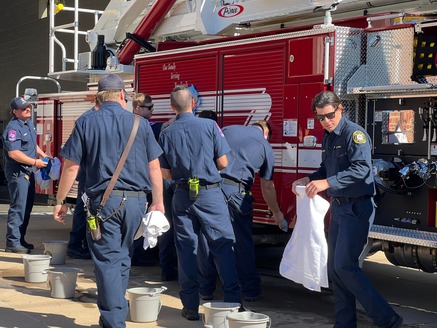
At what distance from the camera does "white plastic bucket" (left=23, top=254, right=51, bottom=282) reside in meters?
7.73

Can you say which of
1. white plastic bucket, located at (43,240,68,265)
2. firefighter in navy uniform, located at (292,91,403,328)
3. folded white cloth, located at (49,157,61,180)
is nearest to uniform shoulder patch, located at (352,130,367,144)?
firefighter in navy uniform, located at (292,91,403,328)

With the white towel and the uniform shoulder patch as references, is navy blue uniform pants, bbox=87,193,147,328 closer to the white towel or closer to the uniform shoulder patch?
the white towel

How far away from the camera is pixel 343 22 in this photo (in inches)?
297

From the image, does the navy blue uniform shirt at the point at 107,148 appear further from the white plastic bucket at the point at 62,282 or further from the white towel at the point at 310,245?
the white plastic bucket at the point at 62,282

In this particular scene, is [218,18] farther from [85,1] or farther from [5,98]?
[5,98]

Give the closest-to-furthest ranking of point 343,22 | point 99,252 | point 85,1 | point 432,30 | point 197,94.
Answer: point 99,252
point 432,30
point 343,22
point 197,94
point 85,1

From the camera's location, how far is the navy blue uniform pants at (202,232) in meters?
6.31

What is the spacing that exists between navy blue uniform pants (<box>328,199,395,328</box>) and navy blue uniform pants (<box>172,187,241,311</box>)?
95cm

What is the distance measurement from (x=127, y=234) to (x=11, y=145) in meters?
4.17

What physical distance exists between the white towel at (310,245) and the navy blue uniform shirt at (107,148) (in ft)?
4.01

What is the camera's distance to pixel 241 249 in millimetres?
7180

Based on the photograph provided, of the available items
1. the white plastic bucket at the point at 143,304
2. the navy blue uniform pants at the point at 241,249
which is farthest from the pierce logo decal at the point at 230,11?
the white plastic bucket at the point at 143,304

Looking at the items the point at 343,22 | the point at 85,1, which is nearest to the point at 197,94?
the point at 343,22

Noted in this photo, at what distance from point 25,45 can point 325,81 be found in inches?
506
